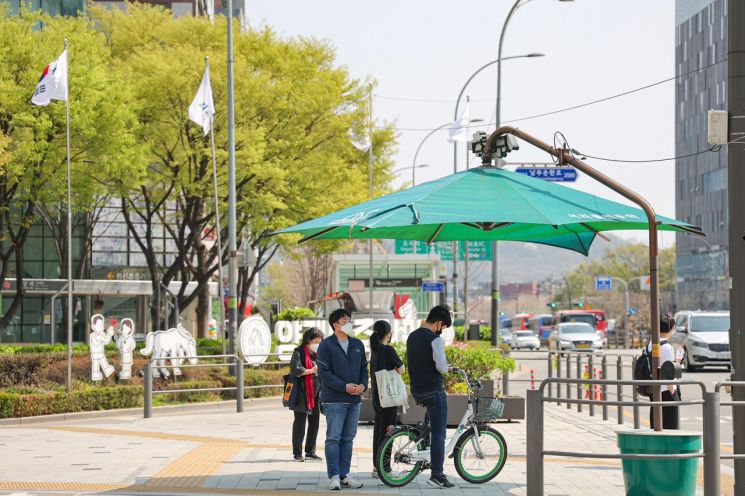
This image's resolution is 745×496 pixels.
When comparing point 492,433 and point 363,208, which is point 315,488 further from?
point 363,208

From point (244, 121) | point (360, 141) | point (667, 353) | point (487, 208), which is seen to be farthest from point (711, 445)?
point (360, 141)

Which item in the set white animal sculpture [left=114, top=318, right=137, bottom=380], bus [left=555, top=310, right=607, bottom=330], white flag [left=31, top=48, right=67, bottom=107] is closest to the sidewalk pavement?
white animal sculpture [left=114, top=318, right=137, bottom=380]

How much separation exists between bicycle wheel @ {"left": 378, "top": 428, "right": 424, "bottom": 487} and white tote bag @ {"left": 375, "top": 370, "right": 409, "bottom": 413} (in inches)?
17.0

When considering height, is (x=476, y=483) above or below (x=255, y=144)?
below

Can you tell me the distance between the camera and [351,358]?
40.8 ft

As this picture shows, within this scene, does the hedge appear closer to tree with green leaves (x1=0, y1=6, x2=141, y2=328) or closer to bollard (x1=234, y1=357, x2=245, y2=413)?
bollard (x1=234, y1=357, x2=245, y2=413)

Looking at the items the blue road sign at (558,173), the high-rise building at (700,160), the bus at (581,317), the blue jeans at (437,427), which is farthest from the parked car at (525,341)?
the blue jeans at (437,427)

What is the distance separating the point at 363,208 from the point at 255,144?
25566mm

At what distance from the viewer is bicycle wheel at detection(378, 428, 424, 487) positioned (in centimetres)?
1239

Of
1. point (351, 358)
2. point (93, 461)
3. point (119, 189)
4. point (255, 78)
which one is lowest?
point (93, 461)

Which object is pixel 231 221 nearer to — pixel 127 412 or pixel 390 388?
pixel 127 412

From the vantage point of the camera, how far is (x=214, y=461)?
1500 cm

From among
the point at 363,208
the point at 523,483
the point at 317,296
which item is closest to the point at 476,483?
the point at 523,483

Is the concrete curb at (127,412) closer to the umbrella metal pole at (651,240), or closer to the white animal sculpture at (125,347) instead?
the white animal sculpture at (125,347)
